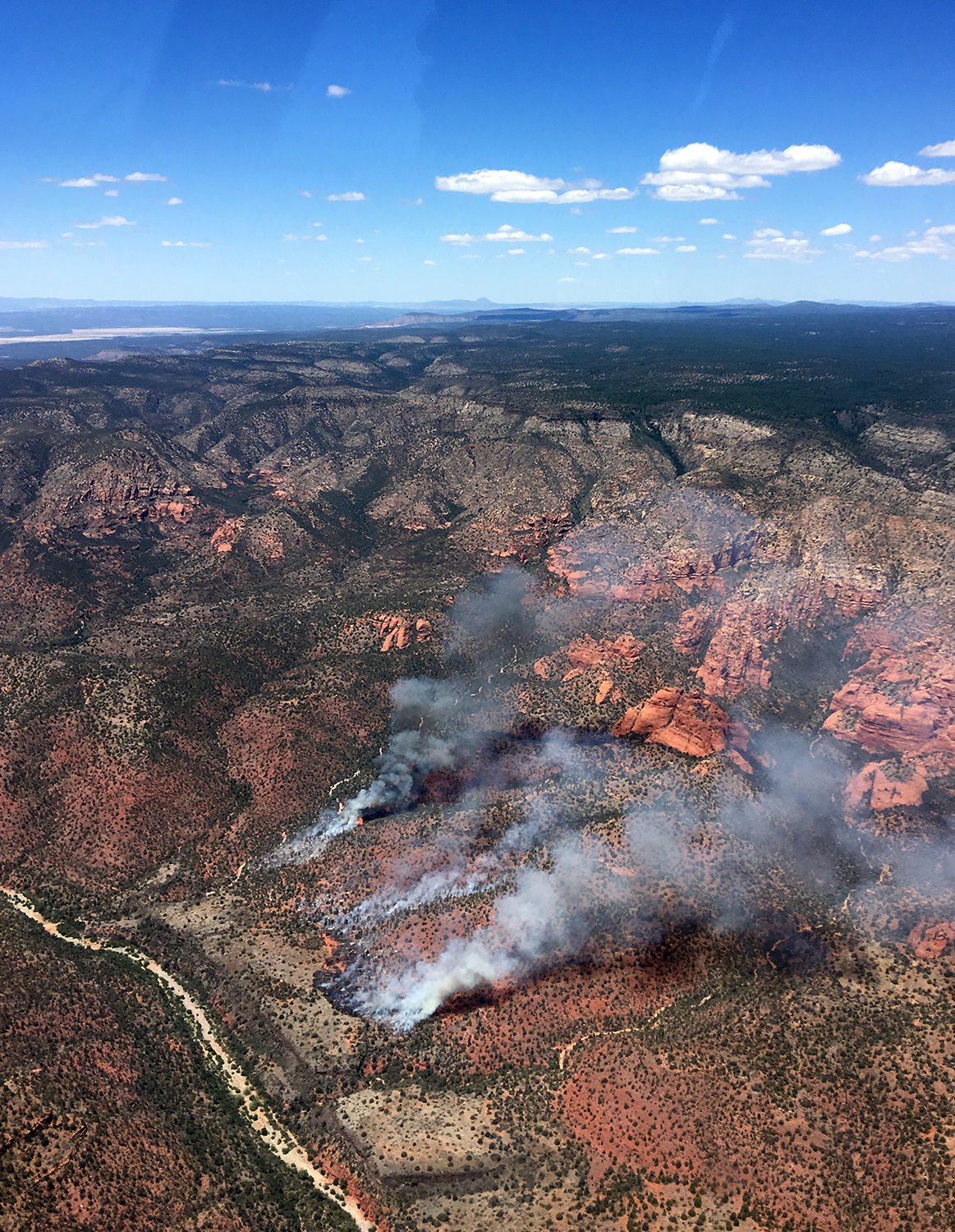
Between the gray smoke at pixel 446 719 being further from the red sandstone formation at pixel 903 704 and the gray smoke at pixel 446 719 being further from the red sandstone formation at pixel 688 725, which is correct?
the red sandstone formation at pixel 903 704

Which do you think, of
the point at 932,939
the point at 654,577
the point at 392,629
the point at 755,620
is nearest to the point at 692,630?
the point at 755,620

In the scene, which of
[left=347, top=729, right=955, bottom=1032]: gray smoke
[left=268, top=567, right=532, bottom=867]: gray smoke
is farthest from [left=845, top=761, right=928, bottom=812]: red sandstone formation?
[left=268, top=567, right=532, bottom=867]: gray smoke

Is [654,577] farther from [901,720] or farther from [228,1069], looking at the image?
[228,1069]

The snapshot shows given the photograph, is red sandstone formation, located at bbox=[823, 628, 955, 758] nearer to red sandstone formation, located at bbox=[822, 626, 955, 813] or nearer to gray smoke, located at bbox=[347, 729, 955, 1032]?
red sandstone formation, located at bbox=[822, 626, 955, 813]

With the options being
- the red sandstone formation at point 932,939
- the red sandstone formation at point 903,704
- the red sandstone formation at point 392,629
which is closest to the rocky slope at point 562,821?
the red sandstone formation at point 932,939

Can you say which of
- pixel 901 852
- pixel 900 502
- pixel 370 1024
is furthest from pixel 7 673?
pixel 900 502
